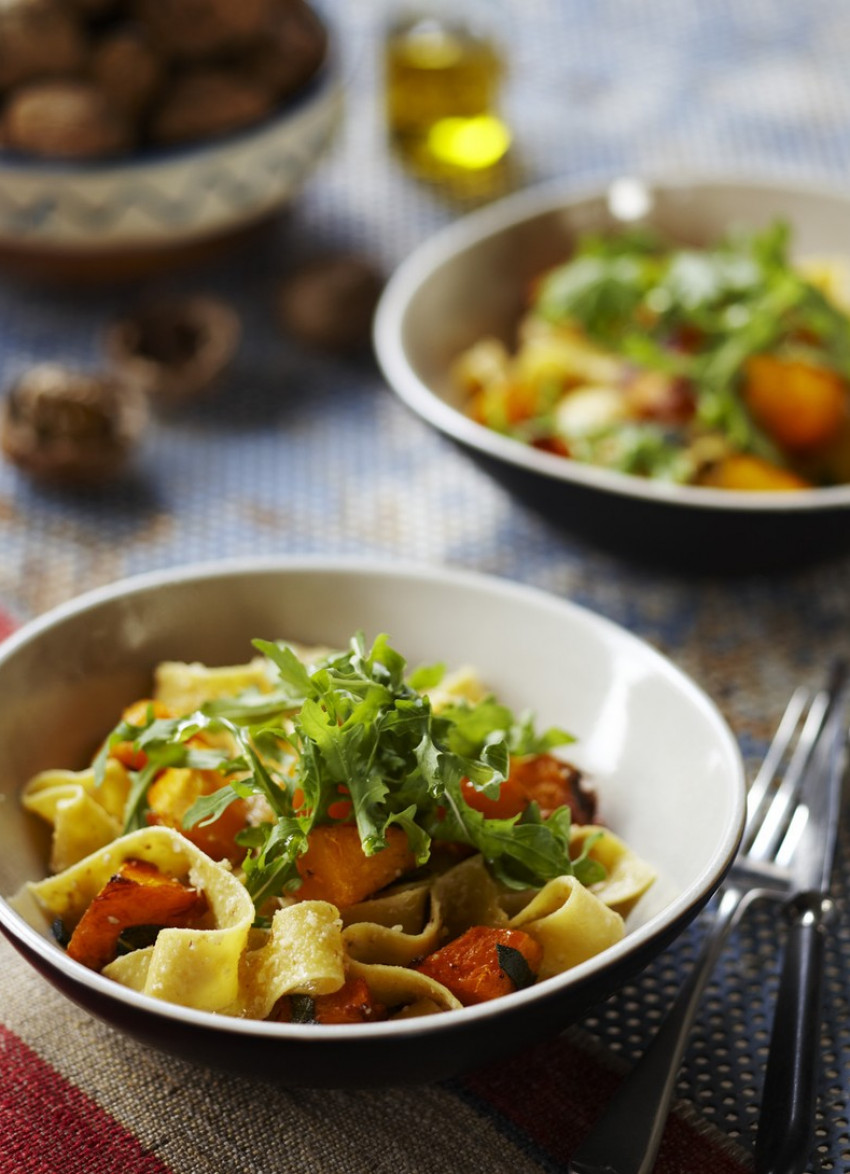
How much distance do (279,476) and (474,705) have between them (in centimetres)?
91

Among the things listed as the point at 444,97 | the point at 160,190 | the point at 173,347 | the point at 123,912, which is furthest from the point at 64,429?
the point at 444,97

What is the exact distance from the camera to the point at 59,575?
7.02 ft

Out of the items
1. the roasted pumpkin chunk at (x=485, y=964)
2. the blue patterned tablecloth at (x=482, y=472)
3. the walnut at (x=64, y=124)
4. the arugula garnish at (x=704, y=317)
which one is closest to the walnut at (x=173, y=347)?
the blue patterned tablecloth at (x=482, y=472)

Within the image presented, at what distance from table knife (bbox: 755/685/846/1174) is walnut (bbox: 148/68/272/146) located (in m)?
1.54

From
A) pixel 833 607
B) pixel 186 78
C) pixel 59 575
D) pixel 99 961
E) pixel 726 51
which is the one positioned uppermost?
pixel 726 51

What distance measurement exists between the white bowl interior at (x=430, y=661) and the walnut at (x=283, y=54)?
1.31m

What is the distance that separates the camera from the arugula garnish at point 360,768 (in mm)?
1301

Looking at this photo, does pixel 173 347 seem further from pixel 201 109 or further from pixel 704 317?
pixel 704 317

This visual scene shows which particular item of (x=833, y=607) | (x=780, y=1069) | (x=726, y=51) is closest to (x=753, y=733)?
(x=833, y=607)

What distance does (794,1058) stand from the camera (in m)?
1.29

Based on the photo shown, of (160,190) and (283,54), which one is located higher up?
(283,54)

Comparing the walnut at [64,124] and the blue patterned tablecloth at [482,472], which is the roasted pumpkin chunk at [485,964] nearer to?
the blue patterned tablecloth at [482,472]

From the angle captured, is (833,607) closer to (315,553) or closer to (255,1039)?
(315,553)

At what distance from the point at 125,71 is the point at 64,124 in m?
0.17
